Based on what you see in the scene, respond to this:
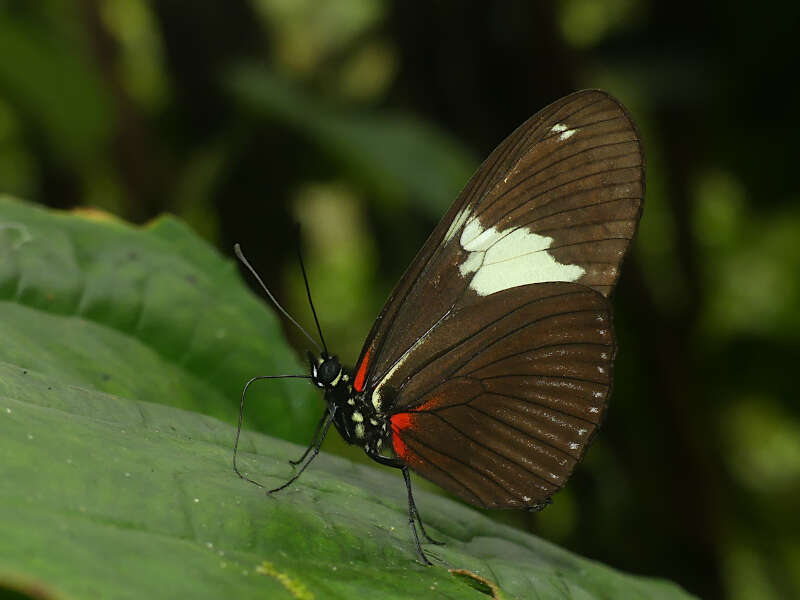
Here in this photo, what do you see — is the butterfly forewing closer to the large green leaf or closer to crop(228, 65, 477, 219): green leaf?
the large green leaf

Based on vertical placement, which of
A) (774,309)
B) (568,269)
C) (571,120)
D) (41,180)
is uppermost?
(774,309)

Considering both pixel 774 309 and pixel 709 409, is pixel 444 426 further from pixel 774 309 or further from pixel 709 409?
pixel 774 309

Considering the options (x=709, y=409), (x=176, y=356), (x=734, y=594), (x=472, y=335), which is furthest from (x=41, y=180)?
(x=734, y=594)

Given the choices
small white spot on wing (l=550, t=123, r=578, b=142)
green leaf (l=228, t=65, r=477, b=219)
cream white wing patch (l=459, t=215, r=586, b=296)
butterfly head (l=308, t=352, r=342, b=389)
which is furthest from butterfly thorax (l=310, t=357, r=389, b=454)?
green leaf (l=228, t=65, r=477, b=219)

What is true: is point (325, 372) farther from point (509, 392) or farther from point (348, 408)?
point (509, 392)

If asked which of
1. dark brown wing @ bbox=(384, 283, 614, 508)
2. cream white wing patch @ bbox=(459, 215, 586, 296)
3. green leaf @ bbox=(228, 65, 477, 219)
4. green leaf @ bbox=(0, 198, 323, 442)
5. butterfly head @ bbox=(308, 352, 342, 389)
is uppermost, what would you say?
green leaf @ bbox=(228, 65, 477, 219)
